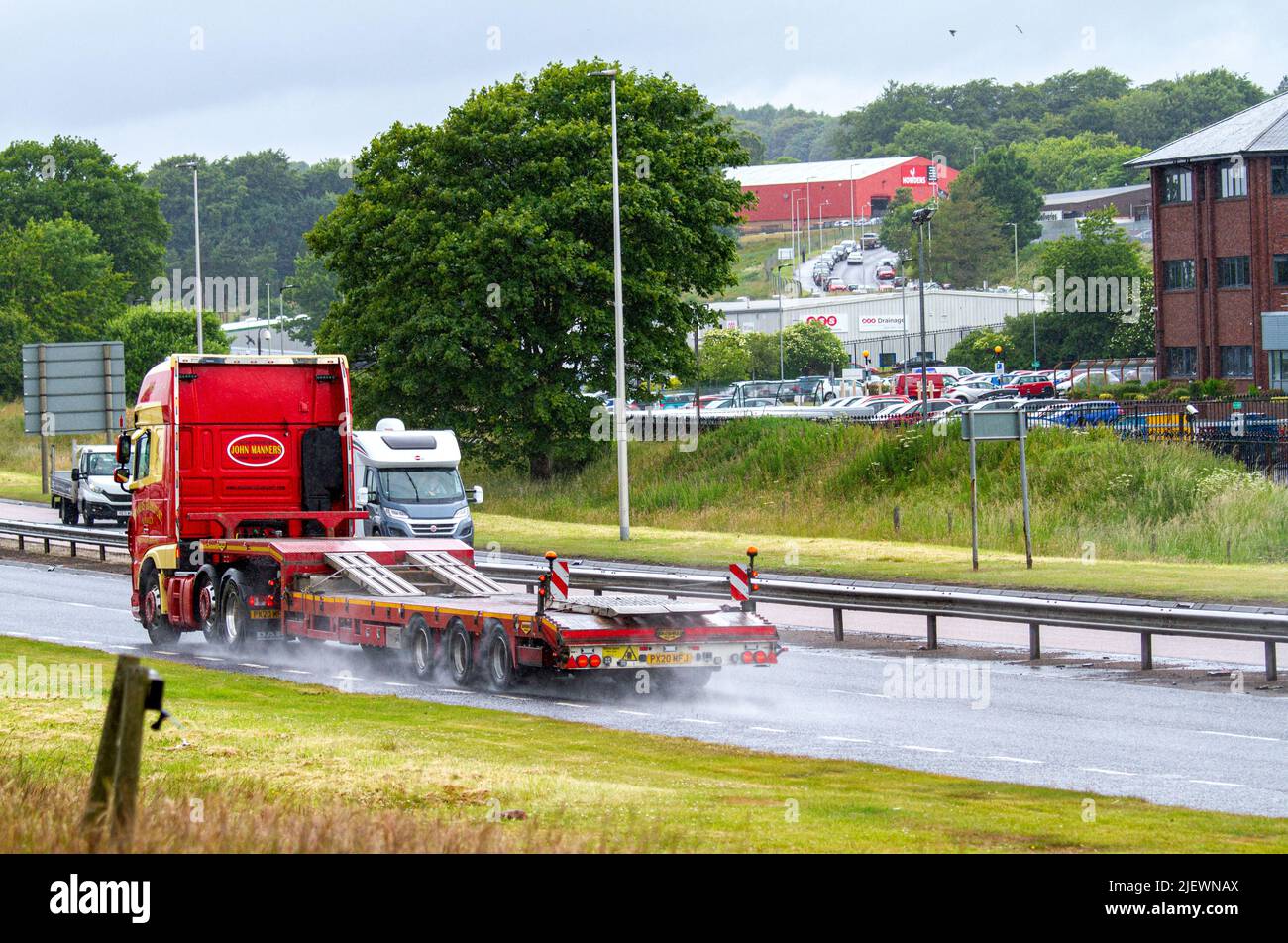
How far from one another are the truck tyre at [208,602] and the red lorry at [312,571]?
26mm

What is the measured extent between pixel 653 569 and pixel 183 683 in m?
17.8

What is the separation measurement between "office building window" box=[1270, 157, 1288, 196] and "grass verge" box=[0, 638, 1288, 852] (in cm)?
6071

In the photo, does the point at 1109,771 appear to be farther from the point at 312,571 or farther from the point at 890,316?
the point at 890,316

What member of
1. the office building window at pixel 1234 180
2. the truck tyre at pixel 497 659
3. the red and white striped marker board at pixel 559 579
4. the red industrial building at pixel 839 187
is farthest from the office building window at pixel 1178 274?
the red industrial building at pixel 839 187

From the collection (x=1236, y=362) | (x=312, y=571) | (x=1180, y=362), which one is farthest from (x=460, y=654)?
(x=1180, y=362)

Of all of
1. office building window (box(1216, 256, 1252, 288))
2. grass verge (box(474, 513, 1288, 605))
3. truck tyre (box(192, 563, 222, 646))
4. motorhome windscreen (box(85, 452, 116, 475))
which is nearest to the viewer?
truck tyre (box(192, 563, 222, 646))

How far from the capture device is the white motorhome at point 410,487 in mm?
34281

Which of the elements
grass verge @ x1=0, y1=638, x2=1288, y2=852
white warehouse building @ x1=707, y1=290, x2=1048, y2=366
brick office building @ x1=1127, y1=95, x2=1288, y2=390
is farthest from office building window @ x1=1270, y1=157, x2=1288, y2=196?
grass verge @ x1=0, y1=638, x2=1288, y2=852

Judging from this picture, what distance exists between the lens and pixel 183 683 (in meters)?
18.6

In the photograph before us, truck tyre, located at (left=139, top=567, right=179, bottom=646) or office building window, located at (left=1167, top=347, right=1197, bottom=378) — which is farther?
office building window, located at (left=1167, top=347, right=1197, bottom=378)

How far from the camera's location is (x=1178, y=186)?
74062 mm

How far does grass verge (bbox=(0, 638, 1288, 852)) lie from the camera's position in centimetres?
882

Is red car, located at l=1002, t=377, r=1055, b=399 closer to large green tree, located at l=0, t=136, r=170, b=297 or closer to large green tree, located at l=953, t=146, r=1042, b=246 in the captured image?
large green tree, located at l=0, t=136, r=170, b=297

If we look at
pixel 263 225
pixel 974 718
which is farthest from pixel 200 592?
pixel 263 225
